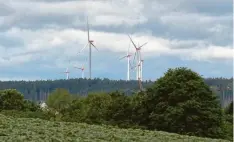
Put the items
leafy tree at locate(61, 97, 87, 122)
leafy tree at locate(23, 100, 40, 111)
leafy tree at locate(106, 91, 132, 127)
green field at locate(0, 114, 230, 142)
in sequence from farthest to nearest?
leafy tree at locate(23, 100, 40, 111)
leafy tree at locate(61, 97, 87, 122)
leafy tree at locate(106, 91, 132, 127)
green field at locate(0, 114, 230, 142)

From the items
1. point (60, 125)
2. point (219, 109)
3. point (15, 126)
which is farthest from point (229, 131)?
point (15, 126)

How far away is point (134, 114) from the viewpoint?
57469mm

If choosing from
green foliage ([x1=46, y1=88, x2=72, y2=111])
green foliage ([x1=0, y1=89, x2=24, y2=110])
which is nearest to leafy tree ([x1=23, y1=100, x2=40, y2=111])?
green foliage ([x1=0, y1=89, x2=24, y2=110])

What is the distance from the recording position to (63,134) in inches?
1046

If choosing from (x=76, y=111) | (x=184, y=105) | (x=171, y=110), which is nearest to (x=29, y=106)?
(x=76, y=111)

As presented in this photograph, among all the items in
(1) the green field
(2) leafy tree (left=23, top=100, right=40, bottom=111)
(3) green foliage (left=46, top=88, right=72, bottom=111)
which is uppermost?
(3) green foliage (left=46, top=88, right=72, bottom=111)

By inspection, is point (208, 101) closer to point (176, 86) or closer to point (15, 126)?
point (176, 86)

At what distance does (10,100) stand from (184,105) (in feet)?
86.7

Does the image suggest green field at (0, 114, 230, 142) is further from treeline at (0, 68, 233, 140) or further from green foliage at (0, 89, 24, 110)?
green foliage at (0, 89, 24, 110)

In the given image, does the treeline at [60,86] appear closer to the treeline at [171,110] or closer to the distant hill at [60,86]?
the distant hill at [60,86]

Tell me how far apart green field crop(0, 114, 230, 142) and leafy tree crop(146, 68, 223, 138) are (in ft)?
76.9

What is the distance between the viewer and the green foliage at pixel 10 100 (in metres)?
73.8

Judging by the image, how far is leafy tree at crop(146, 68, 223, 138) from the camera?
5481cm

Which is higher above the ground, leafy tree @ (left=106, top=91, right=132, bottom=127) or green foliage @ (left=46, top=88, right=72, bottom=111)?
green foliage @ (left=46, top=88, right=72, bottom=111)
